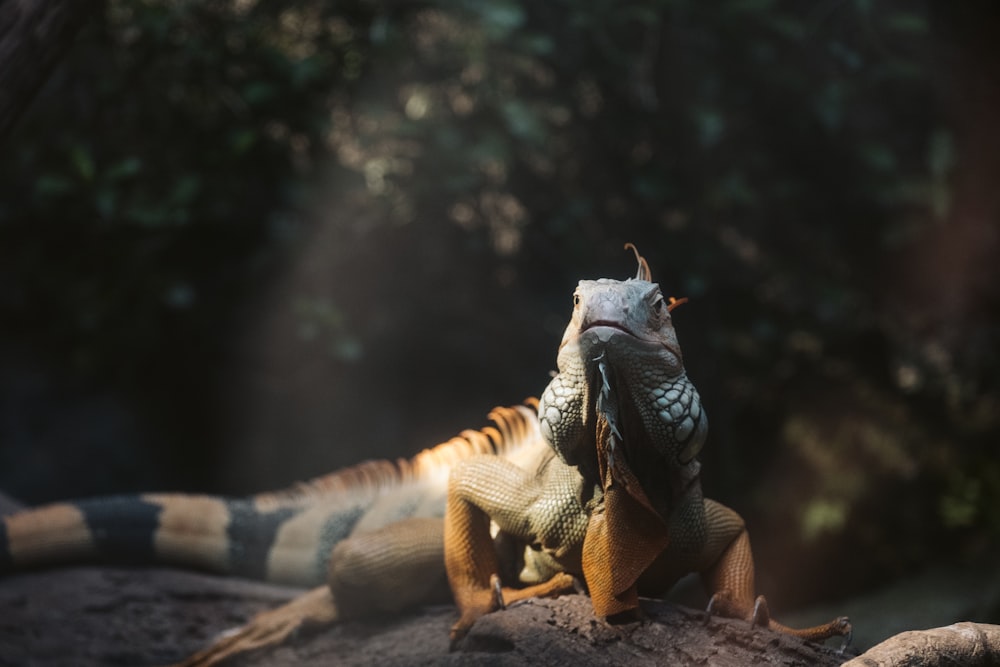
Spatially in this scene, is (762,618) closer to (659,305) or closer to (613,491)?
(613,491)

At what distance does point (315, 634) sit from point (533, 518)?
1098mm

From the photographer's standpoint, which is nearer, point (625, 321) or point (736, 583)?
point (625, 321)

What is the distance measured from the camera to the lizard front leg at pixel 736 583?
2.14m

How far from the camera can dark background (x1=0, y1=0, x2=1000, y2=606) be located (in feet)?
16.8

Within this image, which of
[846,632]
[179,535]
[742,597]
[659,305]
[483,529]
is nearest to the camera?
[659,305]

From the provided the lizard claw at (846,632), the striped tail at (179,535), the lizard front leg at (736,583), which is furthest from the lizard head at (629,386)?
the striped tail at (179,535)

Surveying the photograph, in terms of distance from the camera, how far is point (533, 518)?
92.5 inches

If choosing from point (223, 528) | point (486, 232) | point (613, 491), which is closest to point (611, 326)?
point (613, 491)

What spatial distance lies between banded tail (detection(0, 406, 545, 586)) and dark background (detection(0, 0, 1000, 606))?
4.04ft

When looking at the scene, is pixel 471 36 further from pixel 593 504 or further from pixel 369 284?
pixel 593 504

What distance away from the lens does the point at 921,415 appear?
5.99m

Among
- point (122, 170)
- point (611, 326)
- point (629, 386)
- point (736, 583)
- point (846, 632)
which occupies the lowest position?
point (846, 632)

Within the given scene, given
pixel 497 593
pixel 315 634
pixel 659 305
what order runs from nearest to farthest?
pixel 659 305 < pixel 497 593 < pixel 315 634

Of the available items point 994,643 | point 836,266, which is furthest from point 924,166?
point 994,643
